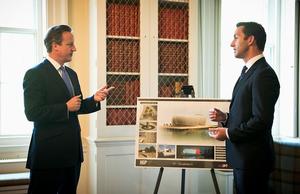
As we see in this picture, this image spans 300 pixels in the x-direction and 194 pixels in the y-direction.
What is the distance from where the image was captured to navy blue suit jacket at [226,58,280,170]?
1.90 metres

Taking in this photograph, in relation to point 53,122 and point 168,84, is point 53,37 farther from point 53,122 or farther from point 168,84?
point 168,84

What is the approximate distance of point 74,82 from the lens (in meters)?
2.39

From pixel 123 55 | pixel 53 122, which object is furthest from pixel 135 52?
pixel 53 122

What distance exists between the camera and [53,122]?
215 centimetres

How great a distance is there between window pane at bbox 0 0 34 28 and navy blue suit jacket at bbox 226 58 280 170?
2.45 meters

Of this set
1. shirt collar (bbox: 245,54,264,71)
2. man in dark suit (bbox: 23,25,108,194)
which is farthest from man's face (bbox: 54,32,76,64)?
shirt collar (bbox: 245,54,264,71)

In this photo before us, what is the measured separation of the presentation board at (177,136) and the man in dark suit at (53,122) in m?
0.70

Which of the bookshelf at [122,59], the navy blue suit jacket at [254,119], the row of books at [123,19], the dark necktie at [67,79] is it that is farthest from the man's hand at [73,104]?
the row of books at [123,19]

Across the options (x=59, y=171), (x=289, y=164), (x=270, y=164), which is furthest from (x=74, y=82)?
(x=289, y=164)

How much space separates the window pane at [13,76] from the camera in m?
3.54

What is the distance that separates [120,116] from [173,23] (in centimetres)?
106

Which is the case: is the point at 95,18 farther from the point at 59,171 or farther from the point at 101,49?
the point at 59,171

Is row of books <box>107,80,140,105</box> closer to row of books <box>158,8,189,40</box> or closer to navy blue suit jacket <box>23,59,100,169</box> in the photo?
row of books <box>158,8,189,40</box>

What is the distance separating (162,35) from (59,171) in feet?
6.09
